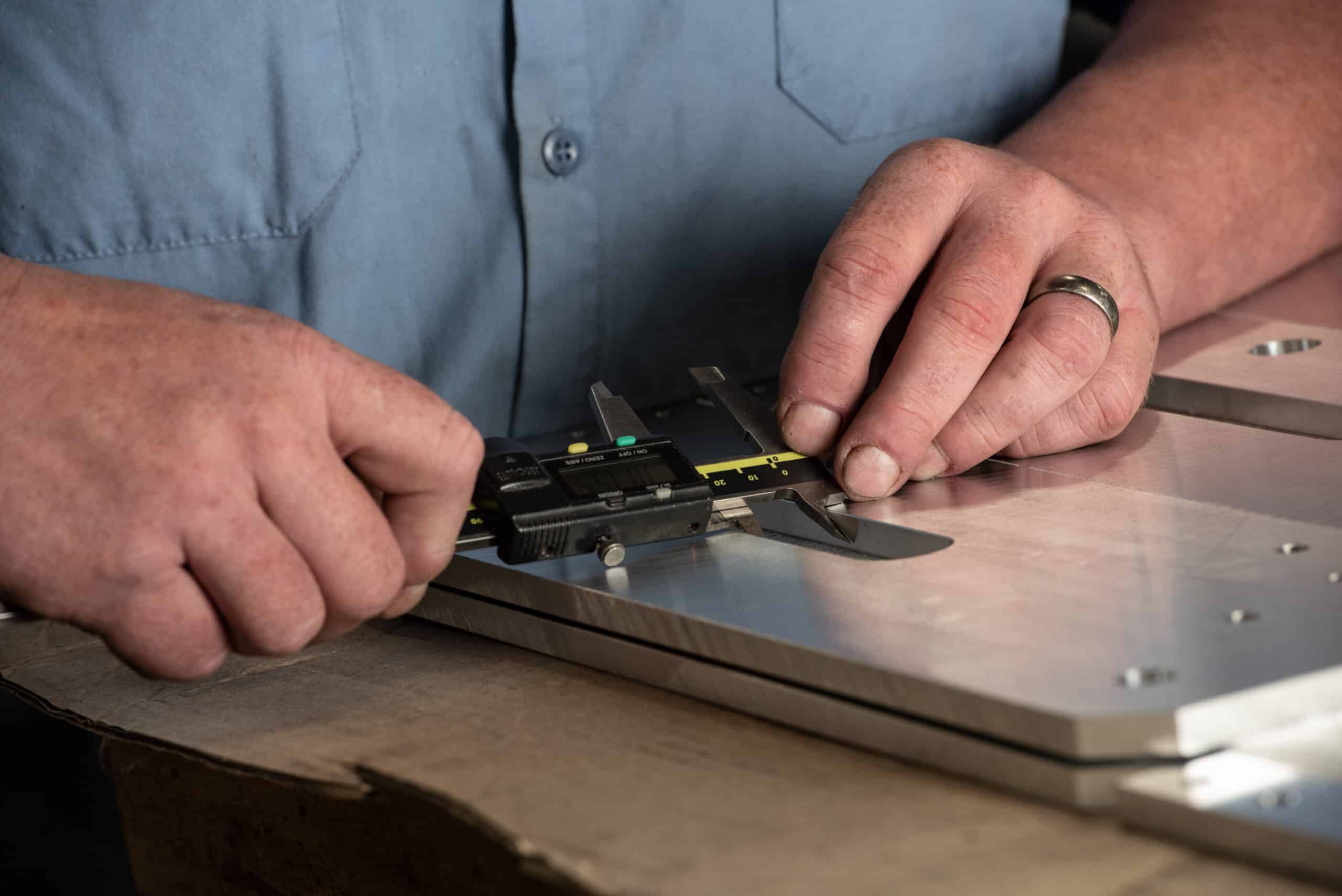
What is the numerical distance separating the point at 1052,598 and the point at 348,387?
0.37 metres

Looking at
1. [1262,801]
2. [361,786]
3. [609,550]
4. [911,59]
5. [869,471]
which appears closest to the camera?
[1262,801]

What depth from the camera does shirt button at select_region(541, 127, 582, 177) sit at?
109 cm

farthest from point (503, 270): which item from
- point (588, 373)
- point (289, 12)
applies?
point (289, 12)

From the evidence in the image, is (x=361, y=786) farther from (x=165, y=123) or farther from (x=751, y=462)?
(x=165, y=123)

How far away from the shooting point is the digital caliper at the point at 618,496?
2.42 feet

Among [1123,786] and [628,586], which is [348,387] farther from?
[1123,786]

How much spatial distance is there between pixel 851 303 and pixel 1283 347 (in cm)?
46

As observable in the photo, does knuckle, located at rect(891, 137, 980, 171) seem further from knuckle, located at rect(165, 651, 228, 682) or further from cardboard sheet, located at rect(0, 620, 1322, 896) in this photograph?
knuckle, located at rect(165, 651, 228, 682)

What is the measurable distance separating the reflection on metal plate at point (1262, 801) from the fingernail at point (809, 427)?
0.39m

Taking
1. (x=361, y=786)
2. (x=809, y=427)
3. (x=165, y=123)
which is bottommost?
(x=361, y=786)

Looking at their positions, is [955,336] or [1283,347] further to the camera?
[1283,347]

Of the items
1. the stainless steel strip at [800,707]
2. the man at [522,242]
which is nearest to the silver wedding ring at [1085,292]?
the man at [522,242]

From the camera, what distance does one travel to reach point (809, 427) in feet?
2.92

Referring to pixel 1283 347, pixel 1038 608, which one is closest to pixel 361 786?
pixel 1038 608
